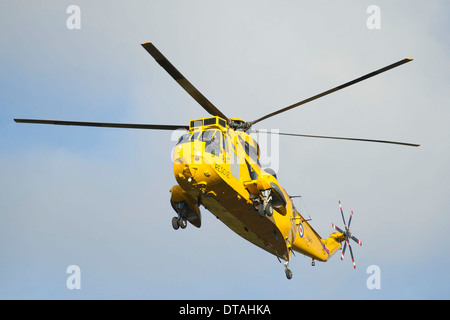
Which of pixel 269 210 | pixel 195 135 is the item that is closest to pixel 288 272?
pixel 269 210

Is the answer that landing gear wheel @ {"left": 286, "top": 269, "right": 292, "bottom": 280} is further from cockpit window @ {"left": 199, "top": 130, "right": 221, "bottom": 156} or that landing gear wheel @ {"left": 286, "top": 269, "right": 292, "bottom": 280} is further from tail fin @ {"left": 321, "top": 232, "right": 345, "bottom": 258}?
cockpit window @ {"left": 199, "top": 130, "right": 221, "bottom": 156}

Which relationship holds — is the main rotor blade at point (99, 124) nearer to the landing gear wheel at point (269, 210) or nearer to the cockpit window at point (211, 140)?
the cockpit window at point (211, 140)

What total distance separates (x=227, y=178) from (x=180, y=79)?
4.44m

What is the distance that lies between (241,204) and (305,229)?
26.0 feet

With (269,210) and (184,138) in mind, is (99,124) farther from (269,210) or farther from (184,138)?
(269,210)

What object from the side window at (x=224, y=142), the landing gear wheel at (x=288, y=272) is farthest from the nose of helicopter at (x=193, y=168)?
the landing gear wheel at (x=288, y=272)

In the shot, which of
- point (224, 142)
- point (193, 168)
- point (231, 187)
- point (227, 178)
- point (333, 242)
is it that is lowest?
point (333, 242)

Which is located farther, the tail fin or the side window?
the tail fin

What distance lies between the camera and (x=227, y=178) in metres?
23.7

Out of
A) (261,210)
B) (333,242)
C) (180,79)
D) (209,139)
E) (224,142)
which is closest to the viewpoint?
(180,79)

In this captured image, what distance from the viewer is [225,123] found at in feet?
81.8

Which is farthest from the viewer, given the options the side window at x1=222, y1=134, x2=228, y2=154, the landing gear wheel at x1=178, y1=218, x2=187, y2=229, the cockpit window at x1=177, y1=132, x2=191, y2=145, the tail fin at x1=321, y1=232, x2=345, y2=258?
the tail fin at x1=321, y1=232, x2=345, y2=258

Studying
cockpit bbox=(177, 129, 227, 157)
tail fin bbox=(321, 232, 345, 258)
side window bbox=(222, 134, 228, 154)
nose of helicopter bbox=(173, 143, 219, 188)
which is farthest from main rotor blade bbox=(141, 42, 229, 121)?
tail fin bbox=(321, 232, 345, 258)

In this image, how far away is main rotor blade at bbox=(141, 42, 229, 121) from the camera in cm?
2012
